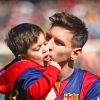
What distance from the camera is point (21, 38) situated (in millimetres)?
3678

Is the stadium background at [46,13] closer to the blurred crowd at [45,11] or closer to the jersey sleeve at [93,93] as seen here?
the blurred crowd at [45,11]

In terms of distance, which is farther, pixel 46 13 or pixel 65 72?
pixel 46 13

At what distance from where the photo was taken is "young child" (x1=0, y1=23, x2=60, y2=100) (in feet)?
11.0

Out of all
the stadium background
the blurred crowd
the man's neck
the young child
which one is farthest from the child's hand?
the blurred crowd

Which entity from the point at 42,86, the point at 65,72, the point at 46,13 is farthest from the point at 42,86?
the point at 46,13

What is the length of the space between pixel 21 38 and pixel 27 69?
1.01ft

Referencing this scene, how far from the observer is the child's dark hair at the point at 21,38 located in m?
3.66

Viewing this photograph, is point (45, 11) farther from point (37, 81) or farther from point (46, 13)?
point (37, 81)

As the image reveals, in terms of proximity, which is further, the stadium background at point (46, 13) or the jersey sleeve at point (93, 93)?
the stadium background at point (46, 13)

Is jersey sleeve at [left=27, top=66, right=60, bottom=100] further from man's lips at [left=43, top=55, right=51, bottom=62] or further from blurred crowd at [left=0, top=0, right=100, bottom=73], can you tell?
blurred crowd at [left=0, top=0, right=100, bottom=73]

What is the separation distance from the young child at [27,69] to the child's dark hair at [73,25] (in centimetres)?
16

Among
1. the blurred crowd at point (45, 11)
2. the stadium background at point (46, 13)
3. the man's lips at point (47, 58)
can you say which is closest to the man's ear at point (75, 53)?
the man's lips at point (47, 58)

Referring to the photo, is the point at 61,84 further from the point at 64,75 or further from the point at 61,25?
the point at 61,25

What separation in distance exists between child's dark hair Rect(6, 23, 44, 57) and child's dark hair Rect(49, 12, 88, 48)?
0.17 meters
